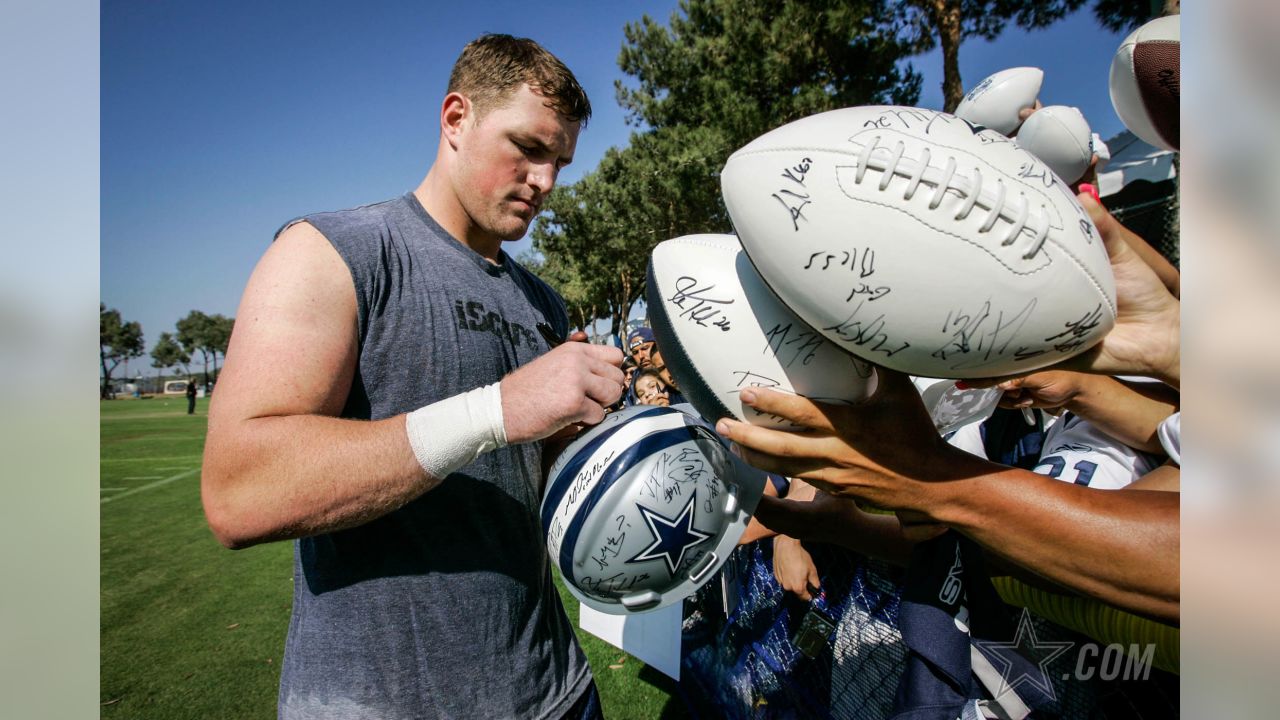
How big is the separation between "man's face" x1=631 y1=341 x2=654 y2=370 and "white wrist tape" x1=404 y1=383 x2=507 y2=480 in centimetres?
429

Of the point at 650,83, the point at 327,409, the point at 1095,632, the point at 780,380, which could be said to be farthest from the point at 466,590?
the point at 650,83

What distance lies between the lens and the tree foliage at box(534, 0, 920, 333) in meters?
12.0

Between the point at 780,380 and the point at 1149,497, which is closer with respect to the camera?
the point at 1149,497

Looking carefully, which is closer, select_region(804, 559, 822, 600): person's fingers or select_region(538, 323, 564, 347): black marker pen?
select_region(538, 323, 564, 347): black marker pen

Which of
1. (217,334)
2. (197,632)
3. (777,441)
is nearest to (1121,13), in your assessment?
(777,441)

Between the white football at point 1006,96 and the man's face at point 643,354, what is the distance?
345 centimetres

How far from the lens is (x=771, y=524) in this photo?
2020 millimetres

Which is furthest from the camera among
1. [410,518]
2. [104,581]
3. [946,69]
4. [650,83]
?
[650,83]

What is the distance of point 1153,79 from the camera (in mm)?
1857

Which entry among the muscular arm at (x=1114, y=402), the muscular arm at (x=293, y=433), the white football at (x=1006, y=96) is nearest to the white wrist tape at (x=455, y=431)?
the muscular arm at (x=293, y=433)

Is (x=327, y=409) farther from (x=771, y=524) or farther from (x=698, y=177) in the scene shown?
(x=698, y=177)

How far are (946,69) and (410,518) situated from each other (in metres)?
11.7
